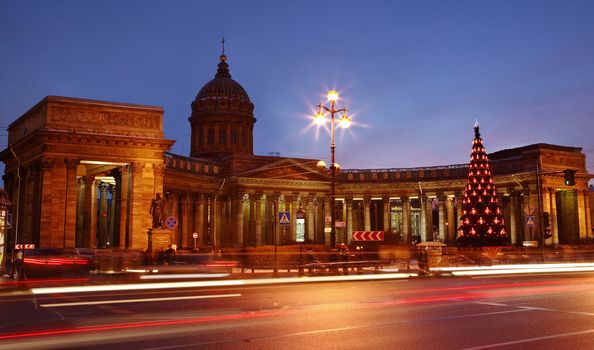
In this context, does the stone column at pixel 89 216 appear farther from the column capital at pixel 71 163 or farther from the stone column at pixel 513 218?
the stone column at pixel 513 218

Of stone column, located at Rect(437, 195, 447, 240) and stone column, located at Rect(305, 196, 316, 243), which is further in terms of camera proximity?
stone column, located at Rect(305, 196, 316, 243)

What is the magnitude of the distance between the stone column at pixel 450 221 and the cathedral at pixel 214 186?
0.61ft

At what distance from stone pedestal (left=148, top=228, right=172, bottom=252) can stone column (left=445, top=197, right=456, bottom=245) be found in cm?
4789

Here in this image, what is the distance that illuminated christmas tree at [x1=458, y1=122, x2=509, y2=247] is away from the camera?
178ft

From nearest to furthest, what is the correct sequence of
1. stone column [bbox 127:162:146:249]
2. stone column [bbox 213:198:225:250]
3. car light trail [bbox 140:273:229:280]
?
1. car light trail [bbox 140:273:229:280]
2. stone column [bbox 127:162:146:249]
3. stone column [bbox 213:198:225:250]

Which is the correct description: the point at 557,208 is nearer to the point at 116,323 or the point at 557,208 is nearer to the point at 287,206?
the point at 287,206

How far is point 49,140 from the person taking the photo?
48.1m

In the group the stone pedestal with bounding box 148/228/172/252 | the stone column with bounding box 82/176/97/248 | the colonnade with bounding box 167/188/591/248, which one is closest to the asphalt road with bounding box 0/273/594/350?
the stone pedestal with bounding box 148/228/172/252

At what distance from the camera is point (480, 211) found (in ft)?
179

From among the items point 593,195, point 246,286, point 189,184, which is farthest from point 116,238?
point 593,195

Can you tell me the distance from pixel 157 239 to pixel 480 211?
28148mm

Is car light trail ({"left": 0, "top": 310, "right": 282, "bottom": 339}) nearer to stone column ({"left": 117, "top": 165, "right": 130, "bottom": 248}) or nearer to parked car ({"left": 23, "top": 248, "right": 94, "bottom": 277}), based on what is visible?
parked car ({"left": 23, "top": 248, "right": 94, "bottom": 277})

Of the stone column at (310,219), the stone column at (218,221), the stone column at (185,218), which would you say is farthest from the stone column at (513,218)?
the stone column at (185,218)

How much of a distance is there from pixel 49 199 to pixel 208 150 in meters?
48.3
